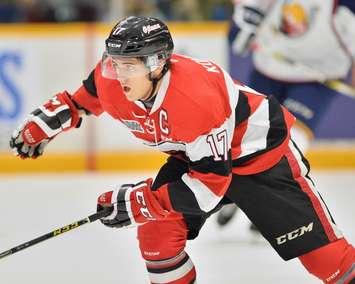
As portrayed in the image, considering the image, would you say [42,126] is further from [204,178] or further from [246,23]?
[246,23]

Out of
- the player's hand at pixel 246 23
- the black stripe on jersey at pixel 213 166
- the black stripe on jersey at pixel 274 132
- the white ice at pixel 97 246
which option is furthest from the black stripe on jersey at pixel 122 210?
the player's hand at pixel 246 23

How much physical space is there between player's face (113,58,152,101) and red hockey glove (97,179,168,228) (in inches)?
→ 10.8

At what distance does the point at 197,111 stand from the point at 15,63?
373 cm

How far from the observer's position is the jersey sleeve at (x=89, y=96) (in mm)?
3301

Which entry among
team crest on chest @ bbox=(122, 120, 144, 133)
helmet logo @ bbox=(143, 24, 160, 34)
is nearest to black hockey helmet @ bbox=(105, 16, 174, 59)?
helmet logo @ bbox=(143, 24, 160, 34)

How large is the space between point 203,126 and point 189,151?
11 cm

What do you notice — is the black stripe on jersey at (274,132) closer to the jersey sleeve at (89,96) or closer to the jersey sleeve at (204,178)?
the jersey sleeve at (204,178)

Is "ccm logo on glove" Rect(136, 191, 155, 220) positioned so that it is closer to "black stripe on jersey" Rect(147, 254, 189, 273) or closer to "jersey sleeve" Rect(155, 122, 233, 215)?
"jersey sleeve" Rect(155, 122, 233, 215)

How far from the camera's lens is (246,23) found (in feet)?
15.5

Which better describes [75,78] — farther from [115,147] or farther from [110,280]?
[110,280]

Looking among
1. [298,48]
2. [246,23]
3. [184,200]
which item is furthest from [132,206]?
[298,48]

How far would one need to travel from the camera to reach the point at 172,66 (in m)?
2.97

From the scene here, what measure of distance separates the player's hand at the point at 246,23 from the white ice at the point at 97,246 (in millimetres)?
845

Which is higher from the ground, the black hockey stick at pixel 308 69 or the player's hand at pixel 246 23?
the player's hand at pixel 246 23
